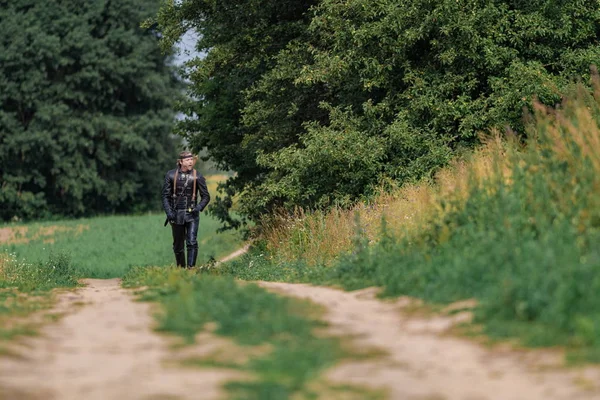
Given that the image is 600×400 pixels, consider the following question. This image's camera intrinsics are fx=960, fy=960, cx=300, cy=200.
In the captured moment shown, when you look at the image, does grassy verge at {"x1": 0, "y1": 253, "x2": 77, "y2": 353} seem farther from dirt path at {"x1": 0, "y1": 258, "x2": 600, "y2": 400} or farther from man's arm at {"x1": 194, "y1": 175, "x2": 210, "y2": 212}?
man's arm at {"x1": 194, "y1": 175, "x2": 210, "y2": 212}

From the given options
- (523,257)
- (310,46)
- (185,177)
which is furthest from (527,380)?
(310,46)

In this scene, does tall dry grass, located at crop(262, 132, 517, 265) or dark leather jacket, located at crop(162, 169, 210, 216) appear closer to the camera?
tall dry grass, located at crop(262, 132, 517, 265)

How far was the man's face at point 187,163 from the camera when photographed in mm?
16719

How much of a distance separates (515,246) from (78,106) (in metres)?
53.8

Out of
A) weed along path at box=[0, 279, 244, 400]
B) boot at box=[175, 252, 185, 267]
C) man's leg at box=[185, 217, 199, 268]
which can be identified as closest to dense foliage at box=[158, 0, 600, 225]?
boot at box=[175, 252, 185, 267]

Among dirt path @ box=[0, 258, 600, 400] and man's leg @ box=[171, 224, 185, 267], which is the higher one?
man's leg @ box=[171, 224, 185, 267]

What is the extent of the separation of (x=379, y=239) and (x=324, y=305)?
13.7 feet

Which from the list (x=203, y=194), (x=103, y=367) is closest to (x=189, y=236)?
(x=203, y=194)

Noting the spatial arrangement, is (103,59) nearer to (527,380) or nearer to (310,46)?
(310,46)

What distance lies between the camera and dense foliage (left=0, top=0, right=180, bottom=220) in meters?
56.3

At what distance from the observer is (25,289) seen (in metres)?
13.4

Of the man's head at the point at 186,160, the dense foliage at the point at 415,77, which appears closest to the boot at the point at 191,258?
the man's head at the point at 186,160

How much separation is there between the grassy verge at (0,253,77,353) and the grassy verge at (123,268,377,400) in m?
1.27

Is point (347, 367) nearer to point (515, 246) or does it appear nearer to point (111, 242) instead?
point (515, 246)
